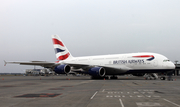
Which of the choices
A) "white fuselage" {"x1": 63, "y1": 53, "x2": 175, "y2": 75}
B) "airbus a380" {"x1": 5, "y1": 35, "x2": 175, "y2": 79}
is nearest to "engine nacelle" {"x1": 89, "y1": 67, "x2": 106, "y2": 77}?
"airbus a380" {"x1": 5, "y1": 35, "x2": 175, "y2": 79}

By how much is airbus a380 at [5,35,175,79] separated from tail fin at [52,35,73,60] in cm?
369

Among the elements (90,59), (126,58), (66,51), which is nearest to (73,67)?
(90,59)

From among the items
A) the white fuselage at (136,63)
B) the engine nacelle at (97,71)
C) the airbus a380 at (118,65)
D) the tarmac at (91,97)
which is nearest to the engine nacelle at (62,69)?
the airbus a380 at (118,65)

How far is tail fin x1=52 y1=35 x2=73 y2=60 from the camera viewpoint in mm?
44719

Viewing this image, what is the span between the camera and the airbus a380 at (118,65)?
106 ft

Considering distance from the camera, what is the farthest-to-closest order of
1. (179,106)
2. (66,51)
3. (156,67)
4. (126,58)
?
(66,51), (126,58), (156,67), (179,106)

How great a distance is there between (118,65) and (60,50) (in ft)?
49.7

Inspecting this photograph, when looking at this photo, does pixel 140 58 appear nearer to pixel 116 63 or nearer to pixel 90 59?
pixel 116 63

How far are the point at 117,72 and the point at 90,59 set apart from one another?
729cm

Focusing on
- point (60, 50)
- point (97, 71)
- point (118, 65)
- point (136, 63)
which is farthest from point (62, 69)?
point (136, 63)

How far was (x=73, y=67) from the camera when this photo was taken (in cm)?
3875

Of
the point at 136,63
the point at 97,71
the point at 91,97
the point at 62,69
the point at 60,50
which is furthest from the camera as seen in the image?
the point at 60,50

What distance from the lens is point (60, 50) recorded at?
44.7 m

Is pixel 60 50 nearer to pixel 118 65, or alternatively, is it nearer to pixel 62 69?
pixel 62 69
